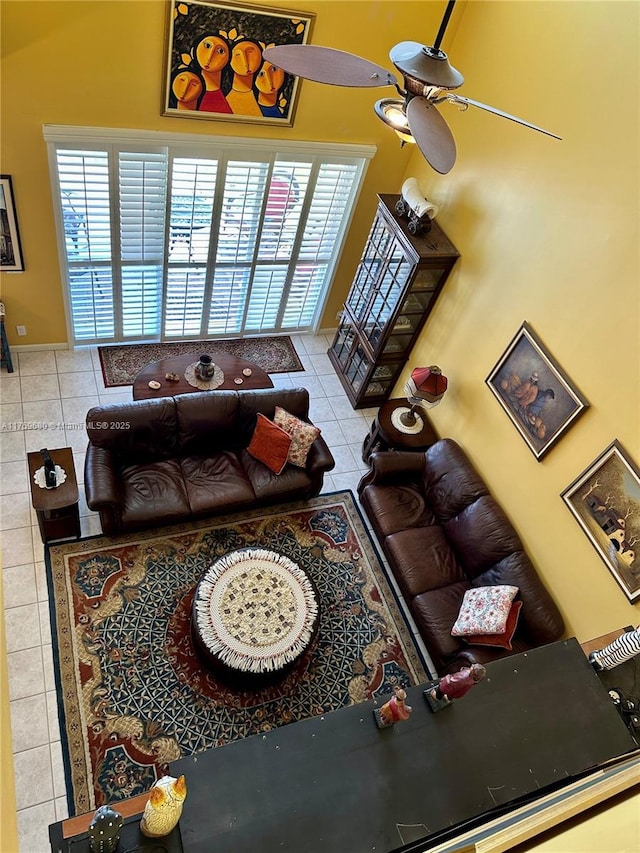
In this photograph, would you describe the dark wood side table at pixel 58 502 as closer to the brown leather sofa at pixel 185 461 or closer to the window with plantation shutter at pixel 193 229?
the brown leather sofa at pixel 185 461

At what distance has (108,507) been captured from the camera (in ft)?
14.5

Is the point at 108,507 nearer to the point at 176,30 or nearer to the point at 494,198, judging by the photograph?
the point at 176,30

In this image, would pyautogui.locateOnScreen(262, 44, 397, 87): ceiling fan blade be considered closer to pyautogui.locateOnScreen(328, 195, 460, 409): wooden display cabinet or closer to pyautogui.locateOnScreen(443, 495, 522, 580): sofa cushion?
pyautogui.locateOnScreen(328, 195, 460, 409): wooden display cabinet

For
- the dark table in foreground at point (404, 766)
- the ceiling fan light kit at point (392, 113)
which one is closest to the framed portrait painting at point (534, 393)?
the dark table in foreground at point (404, 766)

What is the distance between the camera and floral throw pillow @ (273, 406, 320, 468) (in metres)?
5.11

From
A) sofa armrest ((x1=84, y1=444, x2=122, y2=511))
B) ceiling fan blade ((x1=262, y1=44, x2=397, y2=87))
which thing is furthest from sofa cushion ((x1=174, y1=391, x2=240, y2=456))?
ceiling fan blade ((x1=262, y1=44, x2=397, y2=87))

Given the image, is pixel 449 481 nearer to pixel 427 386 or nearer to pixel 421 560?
pixel 421 560

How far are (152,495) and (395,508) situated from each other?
81.2 inches

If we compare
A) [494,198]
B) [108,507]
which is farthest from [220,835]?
[494,198]

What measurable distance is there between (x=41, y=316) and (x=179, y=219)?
165 centimetres

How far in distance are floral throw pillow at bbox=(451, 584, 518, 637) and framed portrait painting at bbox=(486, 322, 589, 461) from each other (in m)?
1.06

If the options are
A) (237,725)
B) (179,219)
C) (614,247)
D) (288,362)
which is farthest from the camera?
(288,362)

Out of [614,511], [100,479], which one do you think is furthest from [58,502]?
[614,511]

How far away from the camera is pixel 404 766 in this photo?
7.56ft
